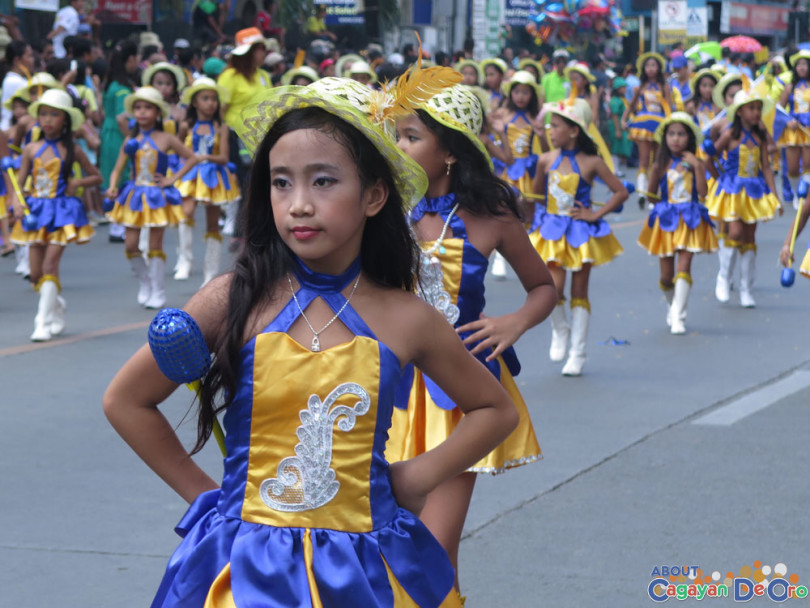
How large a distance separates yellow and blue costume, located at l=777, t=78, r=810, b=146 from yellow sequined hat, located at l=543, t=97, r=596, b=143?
9543mm

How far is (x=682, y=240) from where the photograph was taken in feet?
34.7

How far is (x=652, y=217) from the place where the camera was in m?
10.8

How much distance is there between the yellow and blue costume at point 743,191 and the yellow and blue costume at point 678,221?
1.08 metres

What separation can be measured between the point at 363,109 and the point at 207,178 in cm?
969

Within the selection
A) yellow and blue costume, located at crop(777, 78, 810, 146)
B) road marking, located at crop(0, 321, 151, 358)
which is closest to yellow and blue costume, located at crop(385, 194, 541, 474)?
road marking, located at crop(0, 321, 151, 358)

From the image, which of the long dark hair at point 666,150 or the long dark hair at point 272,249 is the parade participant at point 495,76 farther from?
the long dark hair at point 272,249

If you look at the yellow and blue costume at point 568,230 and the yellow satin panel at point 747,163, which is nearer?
the yellow and blue costume at point 568,230

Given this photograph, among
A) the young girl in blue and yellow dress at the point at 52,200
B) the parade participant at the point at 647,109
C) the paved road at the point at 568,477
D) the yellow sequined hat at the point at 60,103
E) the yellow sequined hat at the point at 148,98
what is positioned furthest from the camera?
the parade participant at the point at 647,109

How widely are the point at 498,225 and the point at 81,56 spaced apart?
42.3 feet

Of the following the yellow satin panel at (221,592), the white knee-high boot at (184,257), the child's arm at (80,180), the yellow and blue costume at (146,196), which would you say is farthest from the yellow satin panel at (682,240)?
the yellow satin panel at (221,592)

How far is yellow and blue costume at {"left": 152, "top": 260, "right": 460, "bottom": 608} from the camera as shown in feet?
8.79

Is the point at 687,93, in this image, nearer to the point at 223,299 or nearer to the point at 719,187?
the point at 719,187

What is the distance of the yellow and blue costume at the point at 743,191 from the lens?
38.5 feet

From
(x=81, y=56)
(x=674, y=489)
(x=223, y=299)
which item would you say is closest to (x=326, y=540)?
(x=223, y=299)
